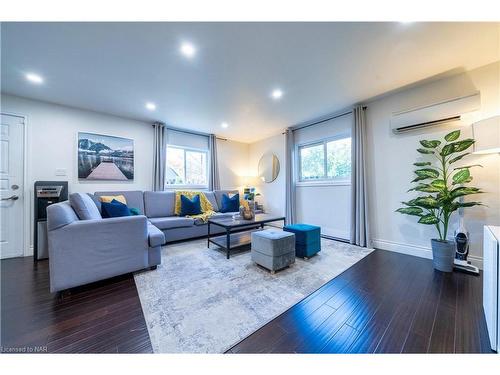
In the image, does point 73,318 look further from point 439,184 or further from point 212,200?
point 439,184

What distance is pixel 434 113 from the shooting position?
8.21ft

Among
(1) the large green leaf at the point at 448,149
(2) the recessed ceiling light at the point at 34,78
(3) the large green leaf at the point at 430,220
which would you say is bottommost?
(3) the large green leaf at the point at 430,220

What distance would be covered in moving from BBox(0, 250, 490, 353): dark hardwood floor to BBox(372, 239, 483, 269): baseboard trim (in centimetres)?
51

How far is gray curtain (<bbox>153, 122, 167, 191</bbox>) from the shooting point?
3.94m

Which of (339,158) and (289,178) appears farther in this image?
(289,178)

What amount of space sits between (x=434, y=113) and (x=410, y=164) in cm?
72

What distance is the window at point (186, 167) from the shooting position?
4406 millimetres

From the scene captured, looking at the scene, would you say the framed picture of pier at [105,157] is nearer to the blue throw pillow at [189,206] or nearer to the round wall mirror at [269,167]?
the blue throw pillow at [189,206]

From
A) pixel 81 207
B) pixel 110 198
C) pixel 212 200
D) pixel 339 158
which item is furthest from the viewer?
pixel 212 200

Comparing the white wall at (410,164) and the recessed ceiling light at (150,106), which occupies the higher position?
the recessed ceiling light at (150,106)

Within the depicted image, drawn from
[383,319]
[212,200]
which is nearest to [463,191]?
[383,319]

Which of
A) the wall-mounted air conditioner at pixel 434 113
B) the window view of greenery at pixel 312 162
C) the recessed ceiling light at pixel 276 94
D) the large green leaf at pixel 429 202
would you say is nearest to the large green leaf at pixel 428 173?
the large green leaf at pixel 429 202

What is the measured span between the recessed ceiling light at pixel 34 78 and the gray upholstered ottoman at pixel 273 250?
3.41 metres
